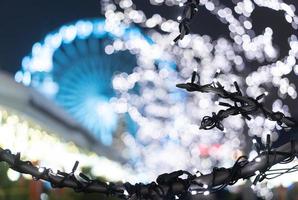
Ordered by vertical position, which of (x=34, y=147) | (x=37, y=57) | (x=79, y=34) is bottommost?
(x=34, y=147)

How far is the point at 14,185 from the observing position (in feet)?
23.2

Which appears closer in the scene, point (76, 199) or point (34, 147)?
point (76, 199)

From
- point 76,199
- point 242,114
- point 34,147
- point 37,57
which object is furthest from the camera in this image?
point 37,57

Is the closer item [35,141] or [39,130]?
[35,141]

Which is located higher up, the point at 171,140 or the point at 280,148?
the point at 171,140

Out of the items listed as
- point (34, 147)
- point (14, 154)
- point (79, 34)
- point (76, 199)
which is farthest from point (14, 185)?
point (79, 34)

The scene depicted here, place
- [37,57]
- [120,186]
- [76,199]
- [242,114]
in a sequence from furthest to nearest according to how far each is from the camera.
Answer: [37,57]
[76,199]
[120,186]
[242,114]

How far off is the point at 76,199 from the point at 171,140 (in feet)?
29.8

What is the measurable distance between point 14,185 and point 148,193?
6.22 meters

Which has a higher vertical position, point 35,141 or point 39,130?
point 39,130

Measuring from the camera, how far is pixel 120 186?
1.25 meters

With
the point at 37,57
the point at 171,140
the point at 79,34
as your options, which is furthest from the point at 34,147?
the point at 79,34

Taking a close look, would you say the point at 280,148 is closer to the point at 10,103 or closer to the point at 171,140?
the point at 10,103

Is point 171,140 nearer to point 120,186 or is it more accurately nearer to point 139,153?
point 139,153
